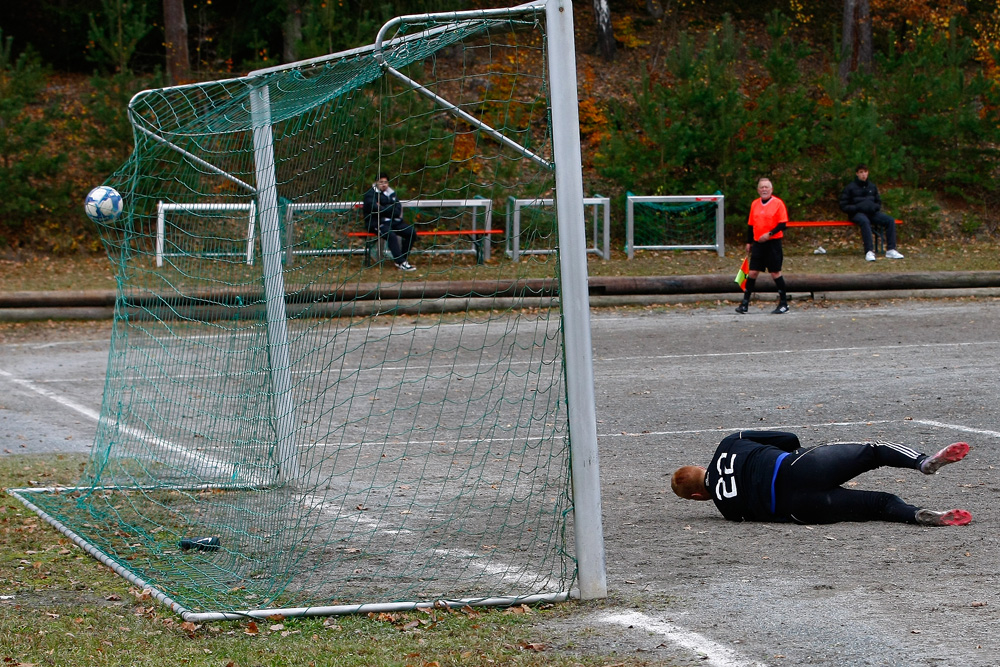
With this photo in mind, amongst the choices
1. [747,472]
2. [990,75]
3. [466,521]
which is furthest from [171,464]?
[990,75]

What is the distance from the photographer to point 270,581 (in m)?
5.84

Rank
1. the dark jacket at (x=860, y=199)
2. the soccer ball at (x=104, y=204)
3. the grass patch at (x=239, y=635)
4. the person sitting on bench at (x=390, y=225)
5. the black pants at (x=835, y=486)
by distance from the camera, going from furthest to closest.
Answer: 1. the dark jacket at (x=860, y=199)
2. the soccer ball at (x=104, y=204)
3. the person sitting on bench at (x=390, y=225)
4. the black pants at (x=835, y=486)
5. the grass patch at (x=239, y=635)

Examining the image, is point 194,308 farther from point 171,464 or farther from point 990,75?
point 990,75

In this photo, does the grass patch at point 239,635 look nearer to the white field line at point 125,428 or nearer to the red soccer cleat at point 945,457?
the red soccer cleat at point 945,457

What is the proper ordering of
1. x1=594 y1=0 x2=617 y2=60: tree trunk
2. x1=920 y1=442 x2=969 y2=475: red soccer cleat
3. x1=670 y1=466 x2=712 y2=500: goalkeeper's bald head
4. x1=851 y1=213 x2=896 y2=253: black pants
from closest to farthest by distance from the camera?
x1=920 y1=442 x2=969 y2=475: red soccer cleat < x1=670 y1=466 x2=712 y2=500: goalkeeper's bald head < x1=851 y1=213 x2=896 y2=253: black pants < x1=594 y1=0 x2=617 y2=60: tree trunk

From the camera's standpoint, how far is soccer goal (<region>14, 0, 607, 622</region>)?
535cm

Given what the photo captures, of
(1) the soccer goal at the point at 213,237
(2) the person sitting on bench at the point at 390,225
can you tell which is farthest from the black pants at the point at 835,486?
(1) the soccer goal at the point at 213,237

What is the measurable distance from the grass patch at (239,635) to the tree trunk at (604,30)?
2862 centimetres

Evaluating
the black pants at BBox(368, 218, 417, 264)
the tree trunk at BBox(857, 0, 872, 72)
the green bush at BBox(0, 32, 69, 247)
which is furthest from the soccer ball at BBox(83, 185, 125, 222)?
the tree trunk at BBox(857, 0, 872, 72)

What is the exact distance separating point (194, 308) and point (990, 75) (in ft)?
82.9

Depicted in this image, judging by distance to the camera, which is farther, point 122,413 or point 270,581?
point 122,413

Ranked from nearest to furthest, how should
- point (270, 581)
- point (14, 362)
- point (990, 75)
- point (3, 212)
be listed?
point (270, 581) < point (14, 362) < point (3, 212) < point (990, 75)

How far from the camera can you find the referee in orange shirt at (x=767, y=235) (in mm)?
16797

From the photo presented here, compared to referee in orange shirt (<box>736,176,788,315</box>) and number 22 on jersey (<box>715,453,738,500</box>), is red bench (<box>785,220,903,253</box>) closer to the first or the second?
referee in orange shirt (<box>736,176,788,315</box>)
